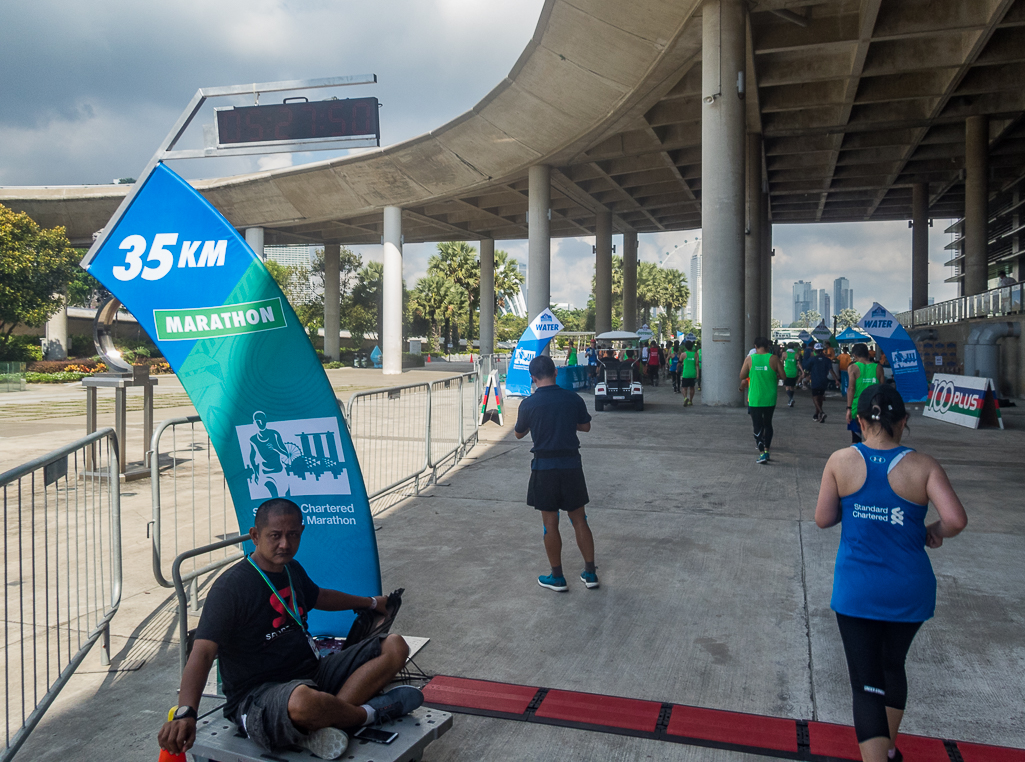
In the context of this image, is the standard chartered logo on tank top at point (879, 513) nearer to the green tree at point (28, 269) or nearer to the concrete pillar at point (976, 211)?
the concrete pillar at point (976, 211)

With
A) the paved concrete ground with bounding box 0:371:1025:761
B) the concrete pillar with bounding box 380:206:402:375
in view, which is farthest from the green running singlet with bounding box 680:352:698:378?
the concrete pillar with bounding box 380:206:402:375

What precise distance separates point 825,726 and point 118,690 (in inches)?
149

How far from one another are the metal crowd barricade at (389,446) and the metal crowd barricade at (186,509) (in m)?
1.59

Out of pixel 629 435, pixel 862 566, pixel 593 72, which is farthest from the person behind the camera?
pixel 593 72

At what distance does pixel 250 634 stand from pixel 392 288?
3603 centimetres

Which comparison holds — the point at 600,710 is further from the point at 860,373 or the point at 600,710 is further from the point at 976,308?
the point at 976,308

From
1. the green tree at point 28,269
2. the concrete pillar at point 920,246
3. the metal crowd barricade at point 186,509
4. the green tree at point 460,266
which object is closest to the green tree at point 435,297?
the green tree at point 460,266

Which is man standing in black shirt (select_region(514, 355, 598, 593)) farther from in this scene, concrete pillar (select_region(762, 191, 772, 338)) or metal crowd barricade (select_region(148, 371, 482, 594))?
concrete pillar (select_region(762, 191, 772, 338))

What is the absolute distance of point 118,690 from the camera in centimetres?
397

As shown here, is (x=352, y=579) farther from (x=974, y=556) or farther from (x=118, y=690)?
(x=974, y=556)

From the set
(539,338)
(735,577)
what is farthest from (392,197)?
(735,577)

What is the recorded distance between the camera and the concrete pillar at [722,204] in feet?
63.8

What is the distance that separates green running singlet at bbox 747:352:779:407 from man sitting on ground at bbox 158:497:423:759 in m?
8.54

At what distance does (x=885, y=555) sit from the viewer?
2992 millimetres
